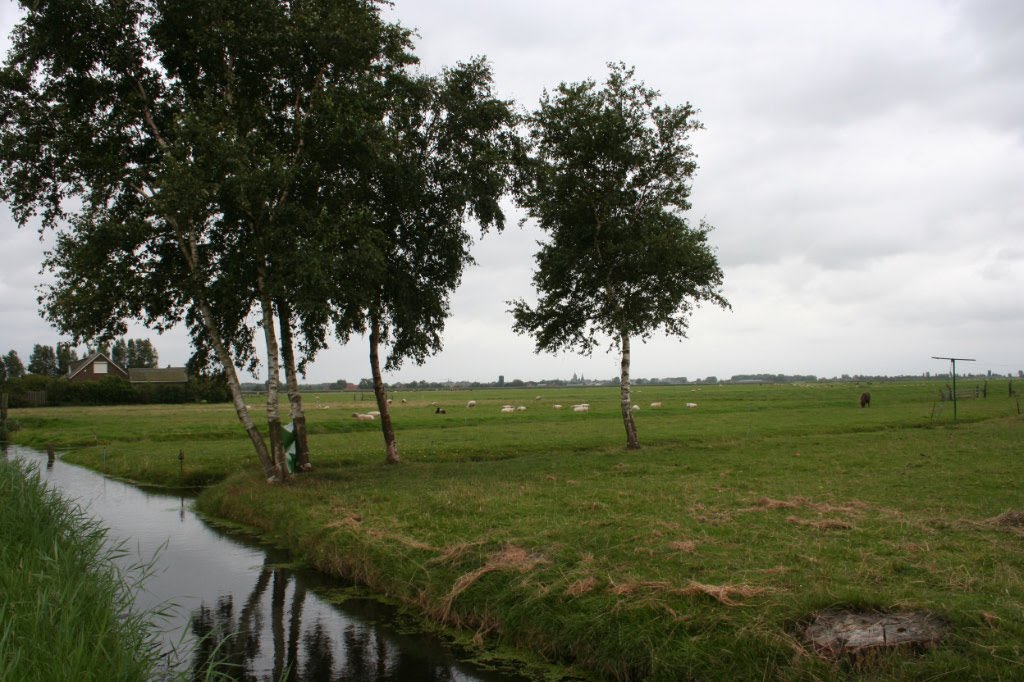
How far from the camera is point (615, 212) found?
104 ft

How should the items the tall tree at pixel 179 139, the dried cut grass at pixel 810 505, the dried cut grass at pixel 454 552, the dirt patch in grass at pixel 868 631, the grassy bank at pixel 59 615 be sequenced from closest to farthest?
1. the grassy bank at pixel 59 615
2. the dirt patch in grass at pixel 868 631
3. the dried cut grass at pixel 454 552
4. the dried cut grass at pixel 810 505
5. the tall tree at pixel 179 139

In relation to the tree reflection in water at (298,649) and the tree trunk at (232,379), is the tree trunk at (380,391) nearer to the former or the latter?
the tree trunk at (232,379)

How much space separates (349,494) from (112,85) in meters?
15.2

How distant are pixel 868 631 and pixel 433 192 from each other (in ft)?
72.1

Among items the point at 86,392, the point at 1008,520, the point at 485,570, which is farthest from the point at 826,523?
the point at 86,392

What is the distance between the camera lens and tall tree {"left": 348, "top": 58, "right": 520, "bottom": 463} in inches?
1032

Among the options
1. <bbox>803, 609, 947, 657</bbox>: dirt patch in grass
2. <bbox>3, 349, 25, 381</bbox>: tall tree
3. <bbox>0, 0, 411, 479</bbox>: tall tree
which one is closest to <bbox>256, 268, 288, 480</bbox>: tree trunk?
<bbox>0, 0, 411, 479</bbox>: tall tree

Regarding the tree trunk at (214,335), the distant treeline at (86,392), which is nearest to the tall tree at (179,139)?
the tree trunk at (214,335)

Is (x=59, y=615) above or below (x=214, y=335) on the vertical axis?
below

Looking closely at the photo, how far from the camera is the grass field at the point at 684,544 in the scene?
29.7 feet

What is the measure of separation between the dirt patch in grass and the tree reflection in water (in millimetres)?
5158

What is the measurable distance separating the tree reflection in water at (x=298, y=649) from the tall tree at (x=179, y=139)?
953cm

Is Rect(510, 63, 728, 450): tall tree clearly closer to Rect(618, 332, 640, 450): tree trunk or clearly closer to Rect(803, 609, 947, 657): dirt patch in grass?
Rect(618, 332, 640, 450): tree trunk

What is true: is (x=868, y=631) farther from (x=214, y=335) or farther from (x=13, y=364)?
(x=13, y=364)
